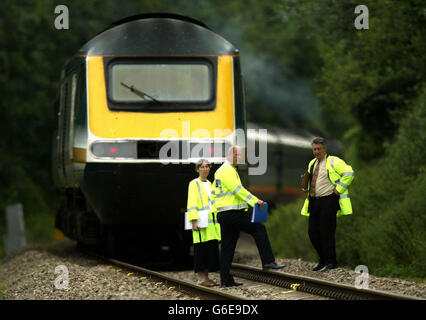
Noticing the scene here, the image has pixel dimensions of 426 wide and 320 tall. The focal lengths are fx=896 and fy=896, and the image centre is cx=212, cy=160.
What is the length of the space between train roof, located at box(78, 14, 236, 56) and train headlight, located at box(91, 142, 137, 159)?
1.39m

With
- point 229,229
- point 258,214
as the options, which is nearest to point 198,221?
point 229,229

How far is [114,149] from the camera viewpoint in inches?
497

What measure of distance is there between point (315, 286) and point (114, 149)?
3.74 metres

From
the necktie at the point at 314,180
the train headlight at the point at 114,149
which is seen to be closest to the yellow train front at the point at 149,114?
the train headlight at the point at 114,149

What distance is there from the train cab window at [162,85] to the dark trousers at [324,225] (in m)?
2.31

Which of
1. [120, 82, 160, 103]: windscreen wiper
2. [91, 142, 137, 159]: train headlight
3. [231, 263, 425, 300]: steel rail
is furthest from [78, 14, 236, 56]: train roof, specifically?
[231, 263, 425, 300]: steel rail

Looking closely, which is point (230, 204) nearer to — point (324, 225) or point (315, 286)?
point (315, 286)

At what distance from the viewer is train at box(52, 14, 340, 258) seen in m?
12.6

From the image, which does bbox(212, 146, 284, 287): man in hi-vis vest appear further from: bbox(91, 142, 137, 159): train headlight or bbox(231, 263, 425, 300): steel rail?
bbox(91, 142, 137, 159): train headlight

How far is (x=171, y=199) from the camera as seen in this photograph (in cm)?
1309
